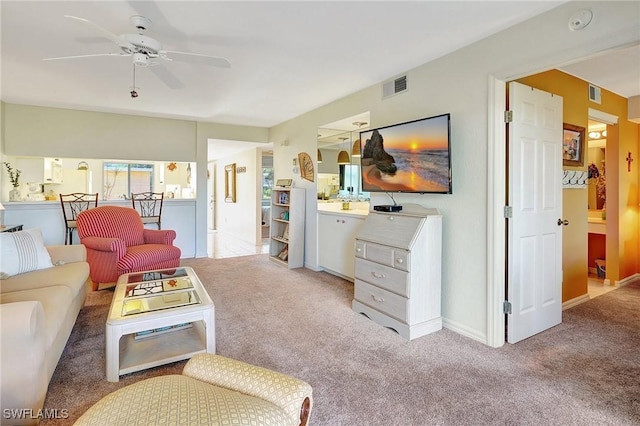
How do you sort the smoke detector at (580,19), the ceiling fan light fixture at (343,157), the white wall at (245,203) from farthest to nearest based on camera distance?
the white wall at (245,203), the ceiling fan light fixture at (343,157), the smoke detector at (580,19)

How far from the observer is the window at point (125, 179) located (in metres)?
6.79

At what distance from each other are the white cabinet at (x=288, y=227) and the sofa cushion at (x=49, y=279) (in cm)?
277

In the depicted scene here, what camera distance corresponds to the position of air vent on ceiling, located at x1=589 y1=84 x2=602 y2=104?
11.4 ft

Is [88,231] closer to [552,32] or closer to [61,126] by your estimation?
[61,126]

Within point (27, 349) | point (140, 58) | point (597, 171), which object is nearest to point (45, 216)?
point (140, 58)

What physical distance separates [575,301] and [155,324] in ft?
13.0

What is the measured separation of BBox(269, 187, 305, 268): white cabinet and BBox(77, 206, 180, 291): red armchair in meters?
1.72

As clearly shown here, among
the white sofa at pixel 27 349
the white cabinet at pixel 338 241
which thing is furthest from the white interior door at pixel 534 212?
the white sofa at pixel 27 349

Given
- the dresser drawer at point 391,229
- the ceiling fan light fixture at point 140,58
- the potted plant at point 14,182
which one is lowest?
the dresser drawer at point 391,229

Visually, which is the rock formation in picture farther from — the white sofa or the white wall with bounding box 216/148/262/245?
the white wall with bounding box 216/148/262/245

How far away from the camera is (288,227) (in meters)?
Answer: 5.20

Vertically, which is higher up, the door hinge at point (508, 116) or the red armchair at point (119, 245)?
the door hinge at point (508, 116)

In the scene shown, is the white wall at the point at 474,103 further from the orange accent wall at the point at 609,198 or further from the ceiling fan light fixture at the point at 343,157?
the ceiling fan light fixture at the point at 343,157

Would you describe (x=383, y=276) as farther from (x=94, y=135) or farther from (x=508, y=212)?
(x=94, y=135)
